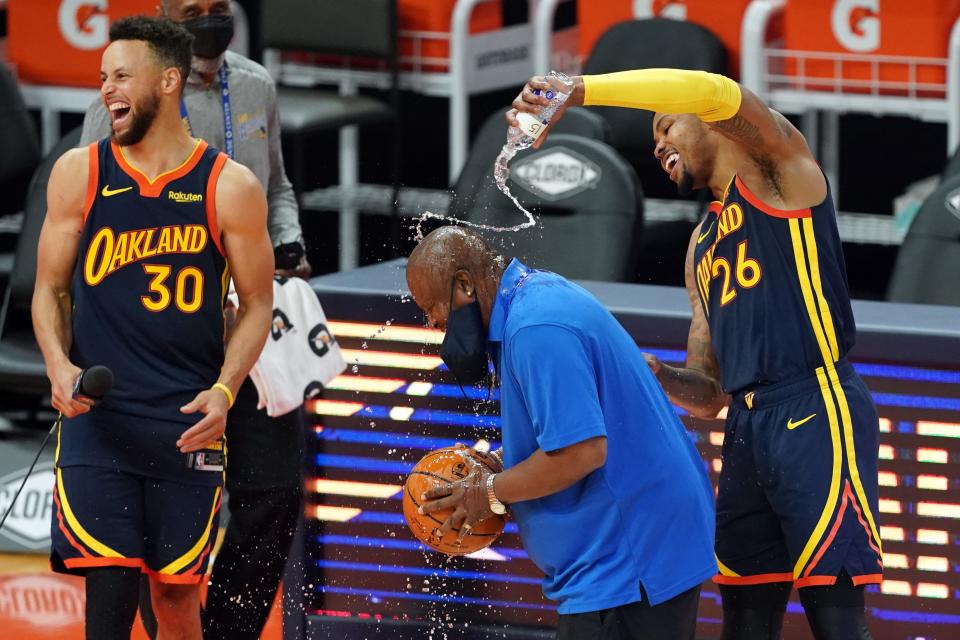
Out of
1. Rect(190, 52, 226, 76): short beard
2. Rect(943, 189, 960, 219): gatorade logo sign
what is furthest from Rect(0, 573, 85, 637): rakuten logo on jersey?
Rect(943, 189, 960, 219): gatorade logo sign

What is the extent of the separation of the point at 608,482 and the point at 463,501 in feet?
1.04

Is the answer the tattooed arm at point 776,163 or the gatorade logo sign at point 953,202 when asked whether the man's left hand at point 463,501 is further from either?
the gatorade logo sign at point 953,202

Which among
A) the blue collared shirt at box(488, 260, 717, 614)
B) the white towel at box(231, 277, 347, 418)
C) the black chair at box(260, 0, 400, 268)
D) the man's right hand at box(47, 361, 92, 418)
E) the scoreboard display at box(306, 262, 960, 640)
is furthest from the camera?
the black chair at box(260, 0, 400, 268)

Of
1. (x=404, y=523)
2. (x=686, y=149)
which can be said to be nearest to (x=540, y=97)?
(x=686, y=149)

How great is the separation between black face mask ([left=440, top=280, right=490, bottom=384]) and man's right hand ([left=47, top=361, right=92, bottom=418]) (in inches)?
43.1

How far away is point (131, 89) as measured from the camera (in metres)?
4.62

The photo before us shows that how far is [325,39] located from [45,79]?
4.70ft

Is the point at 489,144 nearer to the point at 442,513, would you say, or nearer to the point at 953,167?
the point at 953,167

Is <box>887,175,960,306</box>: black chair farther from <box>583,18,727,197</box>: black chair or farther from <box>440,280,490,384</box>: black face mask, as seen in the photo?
<box>440,280,490,384</box>: black face mask

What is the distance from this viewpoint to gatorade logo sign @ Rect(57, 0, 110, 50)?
857 centimetres

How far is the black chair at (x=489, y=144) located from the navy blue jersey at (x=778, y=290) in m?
2.66

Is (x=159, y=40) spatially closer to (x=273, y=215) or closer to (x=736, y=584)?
(x=273, y=215)

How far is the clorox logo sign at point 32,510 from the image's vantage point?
650cm

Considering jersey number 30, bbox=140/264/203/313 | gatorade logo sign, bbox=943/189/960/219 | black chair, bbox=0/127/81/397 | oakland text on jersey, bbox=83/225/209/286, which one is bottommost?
black chair, bbox=0/127/81/397
